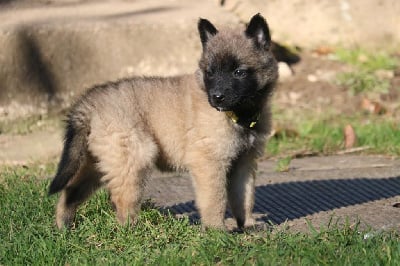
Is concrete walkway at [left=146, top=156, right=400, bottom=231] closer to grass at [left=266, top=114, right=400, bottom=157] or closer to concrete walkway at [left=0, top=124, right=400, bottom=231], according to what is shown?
concrete walkway at [left=0, top=124, right=400, bottom=231]

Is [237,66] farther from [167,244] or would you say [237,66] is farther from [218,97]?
[167,244]

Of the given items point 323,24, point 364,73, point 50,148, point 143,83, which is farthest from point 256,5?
point 143,83

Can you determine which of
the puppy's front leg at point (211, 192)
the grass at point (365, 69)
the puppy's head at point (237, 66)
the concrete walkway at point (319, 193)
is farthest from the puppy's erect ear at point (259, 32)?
the grass at point (365, 69)

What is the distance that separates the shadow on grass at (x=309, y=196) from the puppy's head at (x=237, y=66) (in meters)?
0.83

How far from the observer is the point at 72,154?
4.89 meters

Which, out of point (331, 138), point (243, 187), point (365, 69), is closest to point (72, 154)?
point (243, 187)

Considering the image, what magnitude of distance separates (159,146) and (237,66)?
0.66 m

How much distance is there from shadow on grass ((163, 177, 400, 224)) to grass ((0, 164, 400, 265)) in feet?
1.82

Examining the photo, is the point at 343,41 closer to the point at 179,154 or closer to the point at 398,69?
the point at 398,69

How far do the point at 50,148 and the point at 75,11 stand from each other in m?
2.13

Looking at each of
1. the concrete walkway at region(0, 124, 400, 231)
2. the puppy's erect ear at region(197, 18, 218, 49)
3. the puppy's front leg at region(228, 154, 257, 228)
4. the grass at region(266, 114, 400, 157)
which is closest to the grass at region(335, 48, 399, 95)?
the grass at region(266, 114, 400, 157)

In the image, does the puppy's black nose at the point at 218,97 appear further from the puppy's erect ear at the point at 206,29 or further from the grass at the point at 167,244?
the grass at the point at 167,244

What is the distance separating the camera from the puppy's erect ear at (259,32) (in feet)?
16.6

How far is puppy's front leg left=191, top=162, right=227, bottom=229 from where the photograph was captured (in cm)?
493
